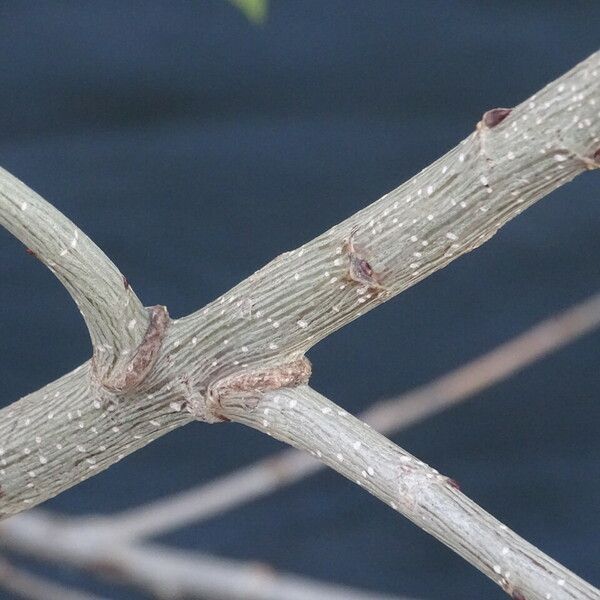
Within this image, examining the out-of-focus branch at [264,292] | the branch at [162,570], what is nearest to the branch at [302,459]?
the branch at [162,570]

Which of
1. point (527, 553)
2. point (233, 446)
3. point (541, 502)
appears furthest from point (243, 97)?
point (527, 553)

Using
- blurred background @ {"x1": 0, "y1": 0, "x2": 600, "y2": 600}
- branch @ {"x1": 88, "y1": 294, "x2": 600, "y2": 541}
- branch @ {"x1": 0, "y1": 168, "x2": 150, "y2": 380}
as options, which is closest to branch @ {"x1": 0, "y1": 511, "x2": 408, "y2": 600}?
branch @ {"x1": 88, "y1": 294, "x2": 600, "y2": 541}

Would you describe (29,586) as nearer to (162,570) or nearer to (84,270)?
(162,570)

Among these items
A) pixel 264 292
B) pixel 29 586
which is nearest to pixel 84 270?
pixel 264 292

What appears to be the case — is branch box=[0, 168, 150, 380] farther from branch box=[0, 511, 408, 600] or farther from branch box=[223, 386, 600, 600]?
branch box=[0, 511, 408, 600]

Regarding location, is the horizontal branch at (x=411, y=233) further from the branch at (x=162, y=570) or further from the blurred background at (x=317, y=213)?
the blurred background at (x=317, y=213)

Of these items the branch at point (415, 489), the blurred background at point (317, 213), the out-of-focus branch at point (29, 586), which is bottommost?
the branch at point (415, 489)
